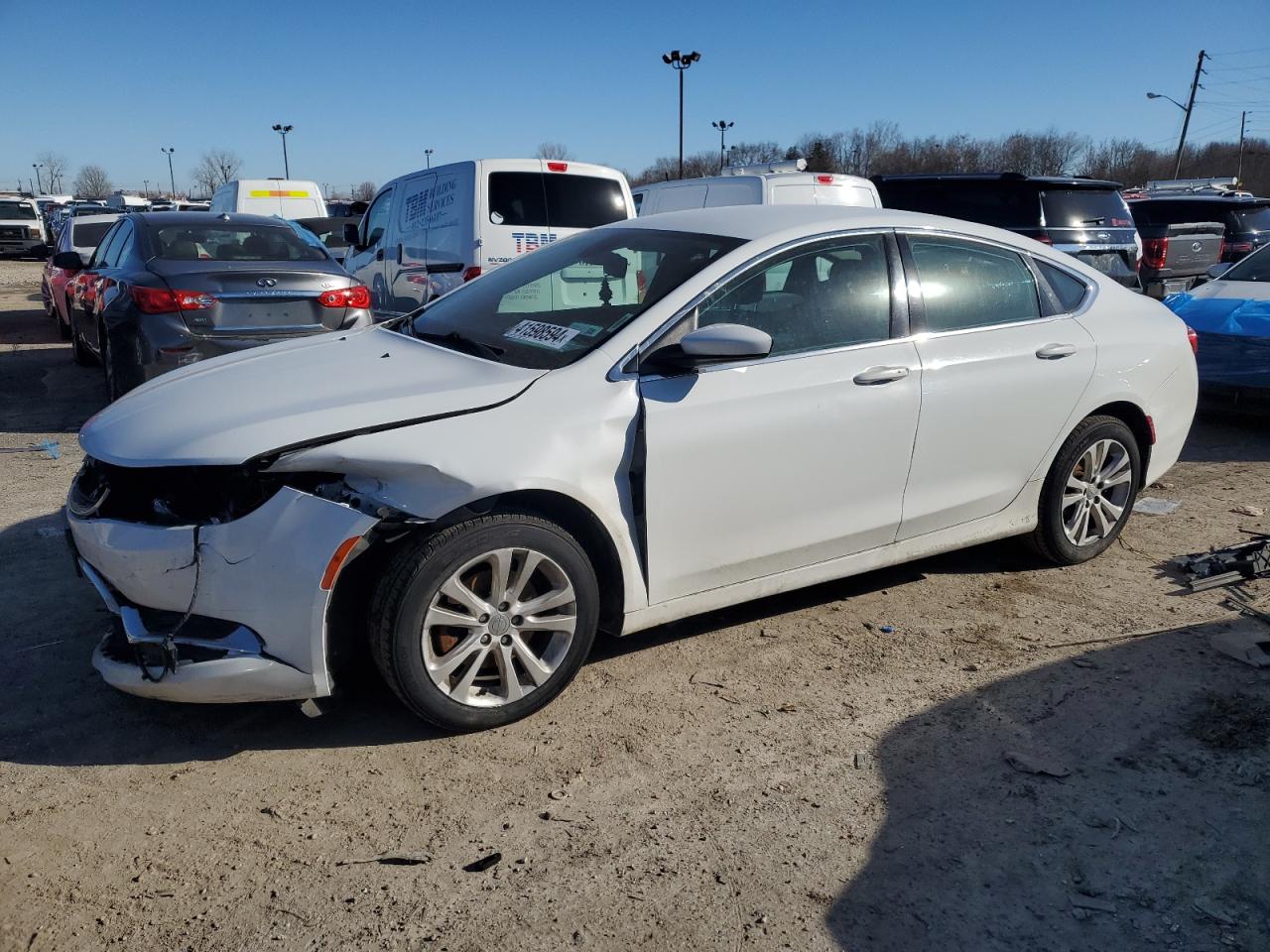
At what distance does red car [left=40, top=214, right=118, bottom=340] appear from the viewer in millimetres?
12055

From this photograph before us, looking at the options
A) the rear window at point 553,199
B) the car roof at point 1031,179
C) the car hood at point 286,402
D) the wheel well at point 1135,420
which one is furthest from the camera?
the car roof at point 1031,179

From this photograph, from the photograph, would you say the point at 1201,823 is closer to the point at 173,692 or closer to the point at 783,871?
the point at 783,871

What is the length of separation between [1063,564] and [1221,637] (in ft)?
3.02

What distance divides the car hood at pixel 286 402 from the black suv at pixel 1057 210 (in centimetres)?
756

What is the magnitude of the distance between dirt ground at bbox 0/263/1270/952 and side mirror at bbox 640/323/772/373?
1198 mm

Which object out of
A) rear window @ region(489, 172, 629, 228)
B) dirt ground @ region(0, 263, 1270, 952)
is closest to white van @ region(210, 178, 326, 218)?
rear window @ region(489, 172, 629, 228)

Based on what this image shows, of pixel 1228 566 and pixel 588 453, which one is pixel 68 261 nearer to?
pixel 588 453

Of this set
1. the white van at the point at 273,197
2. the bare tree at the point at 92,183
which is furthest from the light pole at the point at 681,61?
the bare tree at the point at 92,183

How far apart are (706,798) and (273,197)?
61.9 feet

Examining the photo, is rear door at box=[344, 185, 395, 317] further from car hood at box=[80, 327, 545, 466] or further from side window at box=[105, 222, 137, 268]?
car hood at box=[80, 327, 545, 466]

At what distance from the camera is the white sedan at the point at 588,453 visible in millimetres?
3025

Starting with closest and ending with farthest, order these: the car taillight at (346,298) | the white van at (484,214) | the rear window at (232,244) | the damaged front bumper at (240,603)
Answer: the damaged front bumper at (240,603)
the car taillight at (346,298)
the rear window at (232,244)
the white van at (484,214)

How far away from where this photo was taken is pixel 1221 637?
4.00 meters

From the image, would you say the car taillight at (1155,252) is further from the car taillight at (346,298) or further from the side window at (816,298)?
the side window at (816,298)
